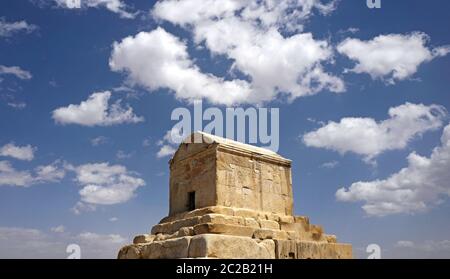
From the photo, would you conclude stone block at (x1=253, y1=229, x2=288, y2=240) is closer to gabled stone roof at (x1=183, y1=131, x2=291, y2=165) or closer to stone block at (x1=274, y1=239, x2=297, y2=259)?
stone block at (x1=274, y1=239, x2=297, y2=259)

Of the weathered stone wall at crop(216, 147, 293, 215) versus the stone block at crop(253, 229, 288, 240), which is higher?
the weathered stone wall at crop(216, 147, 293, 215)

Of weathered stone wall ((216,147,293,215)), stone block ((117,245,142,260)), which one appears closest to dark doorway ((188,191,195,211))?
weathered stone wall ((216,147,293,215))

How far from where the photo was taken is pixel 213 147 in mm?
12086

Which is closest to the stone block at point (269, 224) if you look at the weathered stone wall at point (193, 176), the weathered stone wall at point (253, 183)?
the weathered stone wall at point (253, 183)

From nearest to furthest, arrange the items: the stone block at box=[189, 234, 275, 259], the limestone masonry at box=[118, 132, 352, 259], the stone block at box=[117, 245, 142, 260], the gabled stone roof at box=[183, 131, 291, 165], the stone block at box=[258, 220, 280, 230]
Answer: the stone block at box=[189, 234, 275, 259], the limestone masonry at box=[118, 132, 352, 259], the stone block at box=[117, 245, 142, 260], the stone block at box=[258, 220, 280, 230], the gabled stone roof at box=[183, 131, 291, 165]

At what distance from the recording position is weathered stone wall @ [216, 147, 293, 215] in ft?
39.0

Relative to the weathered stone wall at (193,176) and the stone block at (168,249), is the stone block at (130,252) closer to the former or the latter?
the stone block at (168,249)
